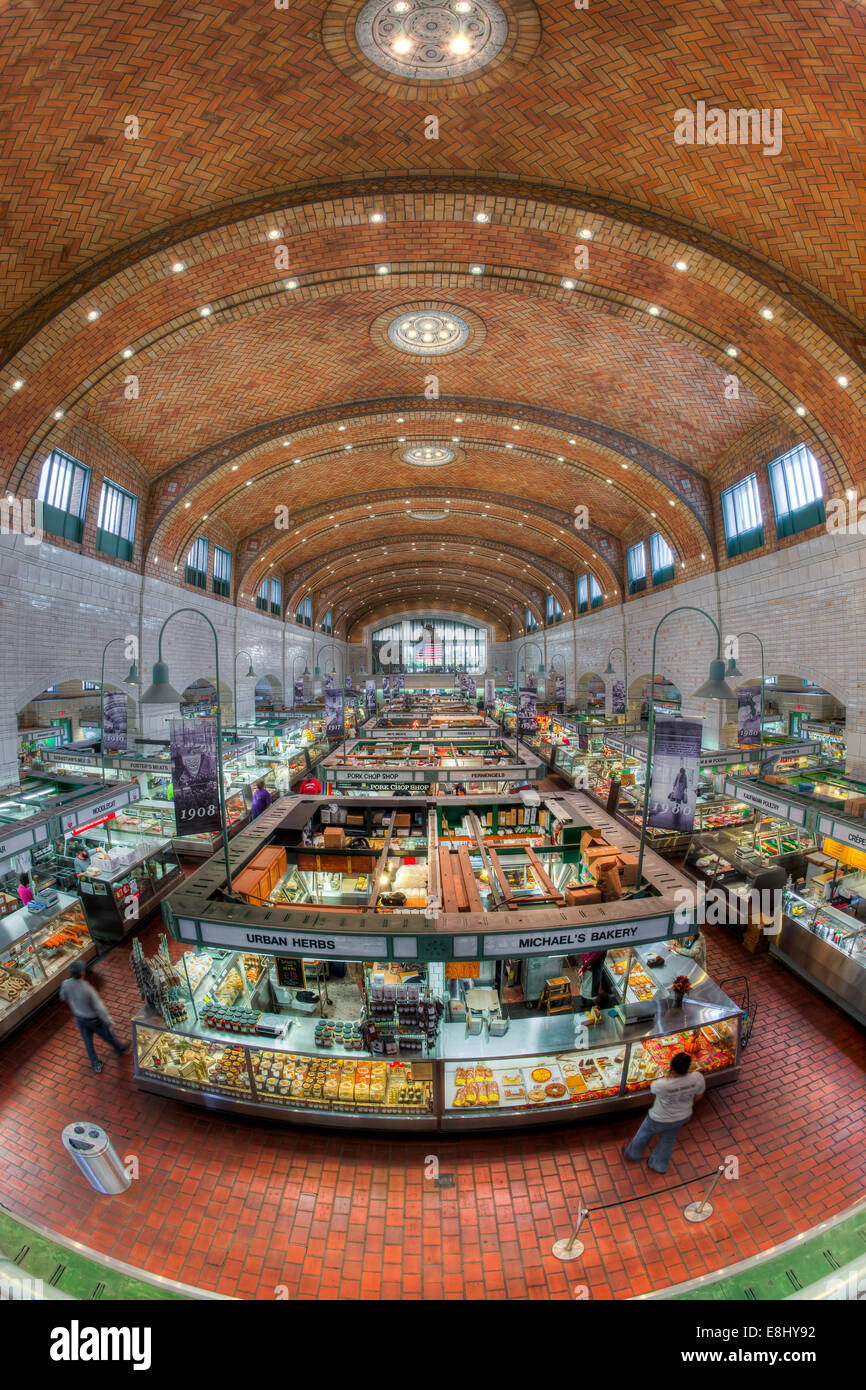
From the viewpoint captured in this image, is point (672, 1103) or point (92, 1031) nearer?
point (672, 1103)

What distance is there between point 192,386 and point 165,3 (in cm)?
836

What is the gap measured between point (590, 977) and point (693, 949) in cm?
135

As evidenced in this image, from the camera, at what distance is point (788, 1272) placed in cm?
344

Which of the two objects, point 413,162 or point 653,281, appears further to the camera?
point 653,281

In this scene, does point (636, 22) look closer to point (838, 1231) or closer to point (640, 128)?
point (640, 128)

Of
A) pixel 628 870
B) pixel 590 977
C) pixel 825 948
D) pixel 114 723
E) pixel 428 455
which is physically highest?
pixel 428 455

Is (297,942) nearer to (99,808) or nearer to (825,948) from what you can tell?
(99,808)

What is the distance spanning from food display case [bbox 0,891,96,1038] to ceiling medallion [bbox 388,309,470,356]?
1309cm

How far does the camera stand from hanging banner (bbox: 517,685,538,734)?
17531mm

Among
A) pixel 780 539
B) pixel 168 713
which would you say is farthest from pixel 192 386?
pixel 780 539

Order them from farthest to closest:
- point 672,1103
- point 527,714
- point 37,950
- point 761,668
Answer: point 527,714, point 761,668, point 37,950, point 672,1103

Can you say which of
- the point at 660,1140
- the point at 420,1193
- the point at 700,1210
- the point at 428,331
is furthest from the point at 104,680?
the point at 700,1210

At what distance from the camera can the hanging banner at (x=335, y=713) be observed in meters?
18.1
